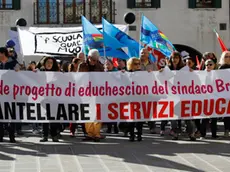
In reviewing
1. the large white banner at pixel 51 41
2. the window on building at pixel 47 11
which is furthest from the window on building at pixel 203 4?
the large white banner at pixel 51 41

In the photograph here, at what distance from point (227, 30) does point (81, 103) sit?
13241mm

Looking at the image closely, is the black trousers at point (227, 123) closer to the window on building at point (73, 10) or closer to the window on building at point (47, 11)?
the window on building at point (73, 10)

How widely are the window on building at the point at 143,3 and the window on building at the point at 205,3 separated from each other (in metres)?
1.39

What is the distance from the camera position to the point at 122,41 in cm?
1377

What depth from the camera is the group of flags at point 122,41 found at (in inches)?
533

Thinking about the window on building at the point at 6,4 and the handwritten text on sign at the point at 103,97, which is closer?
the handwritten text on sign at the point at 103,97

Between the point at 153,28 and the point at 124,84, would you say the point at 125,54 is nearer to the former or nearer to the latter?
the point at 153,28

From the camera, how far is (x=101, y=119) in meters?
10.8

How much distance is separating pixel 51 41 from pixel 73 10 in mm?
5944

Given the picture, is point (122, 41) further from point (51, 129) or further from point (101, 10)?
point (101, 10)

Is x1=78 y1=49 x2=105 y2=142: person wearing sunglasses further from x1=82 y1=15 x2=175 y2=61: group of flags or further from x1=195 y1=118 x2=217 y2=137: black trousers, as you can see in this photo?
x1=82 y1=15 x2=175 y2=61: group of flags

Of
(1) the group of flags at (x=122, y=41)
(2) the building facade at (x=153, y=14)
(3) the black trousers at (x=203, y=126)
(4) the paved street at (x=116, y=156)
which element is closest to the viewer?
(4) the paved street at (x=116, y=156)

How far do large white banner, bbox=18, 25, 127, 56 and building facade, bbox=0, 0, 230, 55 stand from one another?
543 centimetres

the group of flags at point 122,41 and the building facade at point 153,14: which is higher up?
the building facade at point 153,14
